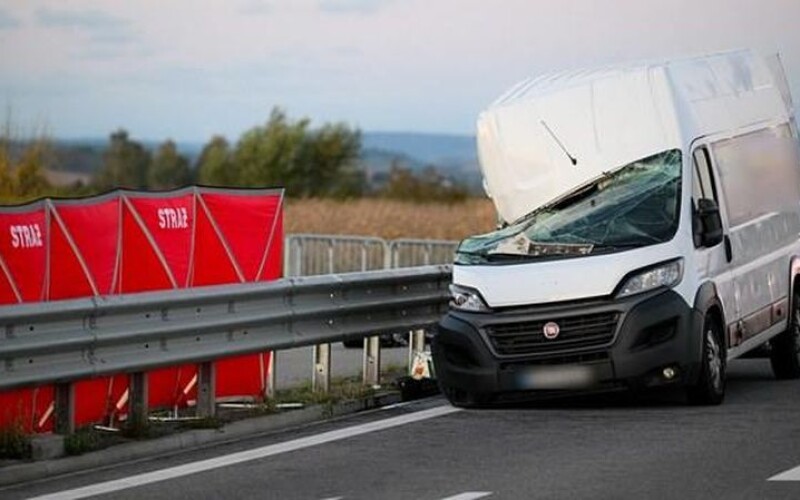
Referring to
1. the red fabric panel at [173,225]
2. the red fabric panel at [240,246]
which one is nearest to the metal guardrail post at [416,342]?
the red fabric panel at [240,246]

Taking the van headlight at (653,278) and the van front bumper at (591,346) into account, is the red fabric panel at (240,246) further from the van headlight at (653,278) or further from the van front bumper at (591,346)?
the van headlight at (653,278)

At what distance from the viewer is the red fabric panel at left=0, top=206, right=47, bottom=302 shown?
13.7m

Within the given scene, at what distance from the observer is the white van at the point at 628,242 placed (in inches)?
593

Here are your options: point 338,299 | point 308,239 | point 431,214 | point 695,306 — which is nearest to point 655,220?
point 695,306

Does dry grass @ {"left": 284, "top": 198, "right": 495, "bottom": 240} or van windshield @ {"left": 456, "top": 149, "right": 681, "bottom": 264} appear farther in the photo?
dry grass @ {"left": 284, "top": 198, "right": 495, "bottom": 240}

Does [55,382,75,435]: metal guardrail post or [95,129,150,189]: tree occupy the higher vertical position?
[95,129,150,189]: tree

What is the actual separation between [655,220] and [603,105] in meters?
1.16

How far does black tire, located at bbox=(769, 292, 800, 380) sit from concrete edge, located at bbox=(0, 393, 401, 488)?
3.47 metres

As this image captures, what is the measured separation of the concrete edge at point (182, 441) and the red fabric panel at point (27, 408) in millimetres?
452

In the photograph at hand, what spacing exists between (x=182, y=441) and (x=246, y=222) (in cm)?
280

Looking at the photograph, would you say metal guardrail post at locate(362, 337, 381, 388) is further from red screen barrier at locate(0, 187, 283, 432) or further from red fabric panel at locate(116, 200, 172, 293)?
red fabric panel at locate(116, 200, 172, 293)

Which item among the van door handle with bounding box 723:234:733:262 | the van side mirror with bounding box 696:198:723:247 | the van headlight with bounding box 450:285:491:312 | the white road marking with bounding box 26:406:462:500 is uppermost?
the van side mirror with bounding box 696:198:723:247

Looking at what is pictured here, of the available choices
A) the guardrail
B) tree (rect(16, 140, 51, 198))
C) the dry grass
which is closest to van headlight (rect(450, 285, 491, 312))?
the guardrail

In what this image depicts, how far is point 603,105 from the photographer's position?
16297 mm
